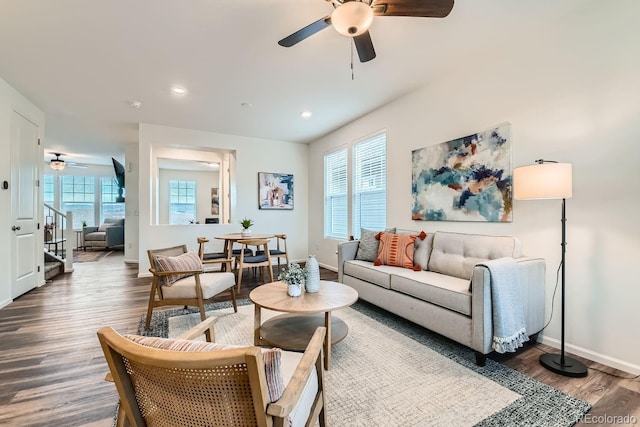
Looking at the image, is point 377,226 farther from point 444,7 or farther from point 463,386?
point 444,7

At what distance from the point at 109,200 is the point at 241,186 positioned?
22.3ft

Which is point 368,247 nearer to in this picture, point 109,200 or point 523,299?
point 523,299

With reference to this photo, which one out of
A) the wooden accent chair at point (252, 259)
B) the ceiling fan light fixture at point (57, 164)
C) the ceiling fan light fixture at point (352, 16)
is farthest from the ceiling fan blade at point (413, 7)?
the ceiling fan light fixture at point (57, 164)

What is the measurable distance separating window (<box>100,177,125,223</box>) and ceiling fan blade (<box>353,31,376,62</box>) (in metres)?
10.4

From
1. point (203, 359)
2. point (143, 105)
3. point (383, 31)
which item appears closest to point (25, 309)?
point (143, 105)

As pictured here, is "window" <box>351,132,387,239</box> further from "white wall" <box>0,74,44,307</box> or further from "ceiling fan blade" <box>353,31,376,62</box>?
"white wall" <box>0,74,44,307</box>

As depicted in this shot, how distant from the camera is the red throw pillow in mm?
3223

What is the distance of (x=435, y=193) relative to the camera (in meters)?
3.44

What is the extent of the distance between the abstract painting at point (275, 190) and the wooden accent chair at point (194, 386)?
5.21 m

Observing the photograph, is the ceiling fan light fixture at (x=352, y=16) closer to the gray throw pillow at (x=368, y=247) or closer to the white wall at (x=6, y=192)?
the gray throw pillow at (x=368, y=247)

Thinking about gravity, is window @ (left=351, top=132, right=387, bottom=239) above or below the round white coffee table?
above

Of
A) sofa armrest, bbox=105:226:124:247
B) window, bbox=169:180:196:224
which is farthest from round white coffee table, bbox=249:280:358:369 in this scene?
sofa armrest, bbox=105:226:124:247

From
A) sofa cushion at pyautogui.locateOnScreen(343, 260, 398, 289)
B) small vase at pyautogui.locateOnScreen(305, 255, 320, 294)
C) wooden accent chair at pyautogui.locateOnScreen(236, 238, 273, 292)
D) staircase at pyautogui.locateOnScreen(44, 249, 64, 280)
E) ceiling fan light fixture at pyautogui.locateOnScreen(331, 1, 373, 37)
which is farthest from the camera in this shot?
staircase at pyautogui.locateOnScreen(44, 249, 64, 280)

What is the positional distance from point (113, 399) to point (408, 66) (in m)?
3.76
